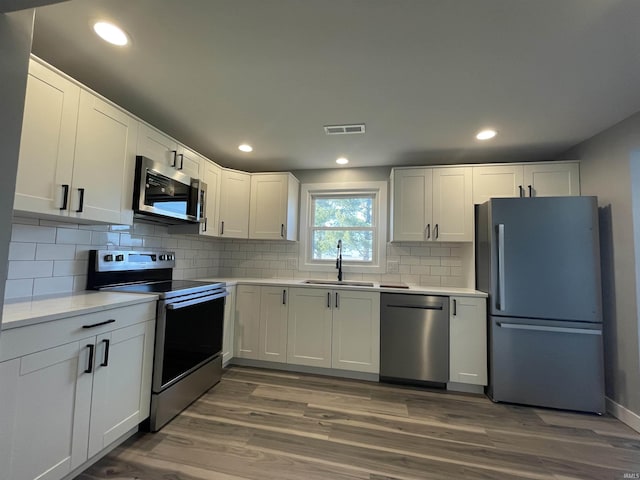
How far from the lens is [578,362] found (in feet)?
7.57

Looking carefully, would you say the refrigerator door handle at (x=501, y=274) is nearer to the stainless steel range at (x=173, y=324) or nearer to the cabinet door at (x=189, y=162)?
the stainless steel range at (x=173, y=324)

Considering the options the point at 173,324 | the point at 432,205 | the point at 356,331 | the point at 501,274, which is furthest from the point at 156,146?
the point at 501,274

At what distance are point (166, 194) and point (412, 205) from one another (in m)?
2.42

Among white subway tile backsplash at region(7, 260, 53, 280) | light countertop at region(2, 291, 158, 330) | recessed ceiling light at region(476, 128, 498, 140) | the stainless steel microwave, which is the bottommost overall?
light countertop at region(2, 291, 158, 330)

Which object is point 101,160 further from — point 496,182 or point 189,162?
point 496,182

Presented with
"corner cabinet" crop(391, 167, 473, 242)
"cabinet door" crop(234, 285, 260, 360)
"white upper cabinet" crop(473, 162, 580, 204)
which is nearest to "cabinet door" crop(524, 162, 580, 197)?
"white upper cabinet" crop(473, 162, 580, 204)

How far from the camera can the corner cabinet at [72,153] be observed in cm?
145

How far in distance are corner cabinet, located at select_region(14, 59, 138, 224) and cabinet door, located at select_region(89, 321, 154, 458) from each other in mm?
781

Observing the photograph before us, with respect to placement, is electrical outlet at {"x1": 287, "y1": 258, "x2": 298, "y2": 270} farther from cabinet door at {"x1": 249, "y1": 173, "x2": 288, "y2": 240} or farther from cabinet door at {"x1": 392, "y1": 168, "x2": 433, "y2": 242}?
cabinet door at {"x1": 392, "y1": 168, "x2": 433, "y2": 242}

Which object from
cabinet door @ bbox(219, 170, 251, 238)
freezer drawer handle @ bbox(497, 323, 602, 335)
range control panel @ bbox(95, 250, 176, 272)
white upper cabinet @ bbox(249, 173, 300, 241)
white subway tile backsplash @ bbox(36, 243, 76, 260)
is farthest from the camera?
white upper cabinet @ bbox(249, 173, 300, 241)

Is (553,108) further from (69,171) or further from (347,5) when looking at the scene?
(69,171)

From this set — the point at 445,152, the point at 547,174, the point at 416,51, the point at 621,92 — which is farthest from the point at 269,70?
the point at 547,174

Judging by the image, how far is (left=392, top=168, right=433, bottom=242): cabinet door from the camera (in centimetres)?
306

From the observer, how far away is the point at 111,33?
1488 mm
